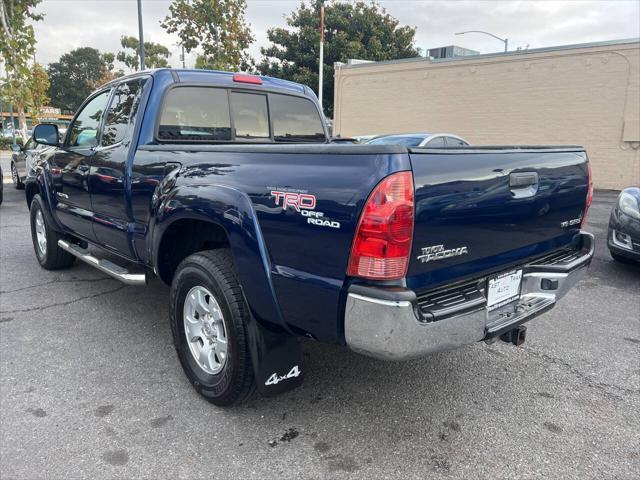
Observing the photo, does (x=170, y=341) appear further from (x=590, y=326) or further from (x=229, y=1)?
(x=229, y=1)

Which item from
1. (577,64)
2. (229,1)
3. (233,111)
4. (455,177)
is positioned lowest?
(455,177)

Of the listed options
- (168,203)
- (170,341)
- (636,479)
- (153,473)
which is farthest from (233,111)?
Answer: (636,479)

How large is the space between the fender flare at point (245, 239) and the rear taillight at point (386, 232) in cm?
52

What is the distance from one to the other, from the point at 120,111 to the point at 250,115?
1006 millimetres

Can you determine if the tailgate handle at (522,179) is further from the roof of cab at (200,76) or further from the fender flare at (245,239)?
the roof of cab at (200,76)

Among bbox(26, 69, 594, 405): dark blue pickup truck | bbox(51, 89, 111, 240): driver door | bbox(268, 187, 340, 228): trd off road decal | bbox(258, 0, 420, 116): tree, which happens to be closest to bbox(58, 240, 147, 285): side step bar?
bbox(26, 69, 594, 405): dark blue pickup truck

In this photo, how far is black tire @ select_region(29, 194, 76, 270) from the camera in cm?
517

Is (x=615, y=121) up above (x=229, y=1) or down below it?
below

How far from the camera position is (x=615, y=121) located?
1574 cm

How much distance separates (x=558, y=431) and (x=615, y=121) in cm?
1614

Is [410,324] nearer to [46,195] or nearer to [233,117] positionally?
[233,117]

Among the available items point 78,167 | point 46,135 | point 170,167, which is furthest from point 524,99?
point 170,167

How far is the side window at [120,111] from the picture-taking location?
145 inches

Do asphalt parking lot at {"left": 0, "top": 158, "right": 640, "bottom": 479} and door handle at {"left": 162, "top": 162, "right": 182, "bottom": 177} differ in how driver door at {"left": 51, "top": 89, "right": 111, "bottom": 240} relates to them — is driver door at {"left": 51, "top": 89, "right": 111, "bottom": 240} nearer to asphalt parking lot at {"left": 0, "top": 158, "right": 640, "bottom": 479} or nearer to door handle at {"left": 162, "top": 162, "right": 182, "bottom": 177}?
asphalt parking lot at {"left": 0, "top": 158, "right": 640, "bottom": 479}
